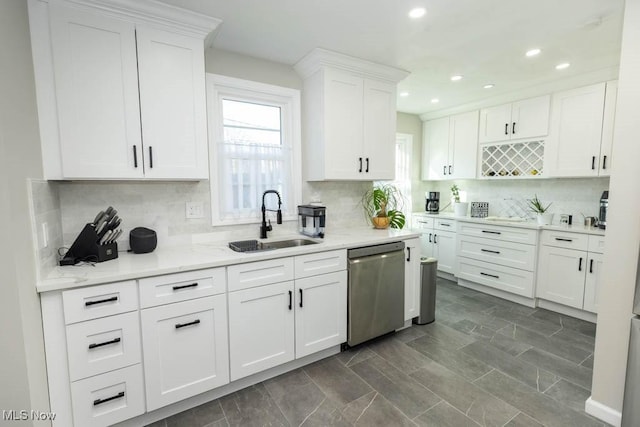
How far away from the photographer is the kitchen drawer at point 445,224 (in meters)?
4.20

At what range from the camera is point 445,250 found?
432 cm

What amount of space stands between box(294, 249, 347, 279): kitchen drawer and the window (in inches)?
28.5

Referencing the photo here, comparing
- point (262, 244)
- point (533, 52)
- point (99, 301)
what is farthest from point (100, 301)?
point (533, 52)

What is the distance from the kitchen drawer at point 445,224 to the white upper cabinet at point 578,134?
1290 millimetres

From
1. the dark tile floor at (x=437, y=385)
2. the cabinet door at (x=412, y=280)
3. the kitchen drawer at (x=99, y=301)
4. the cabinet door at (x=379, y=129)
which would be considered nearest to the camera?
the kitchen drawer at (x=99, y=301)

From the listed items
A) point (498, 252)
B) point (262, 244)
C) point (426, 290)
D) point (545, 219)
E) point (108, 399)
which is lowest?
point (108, 399)

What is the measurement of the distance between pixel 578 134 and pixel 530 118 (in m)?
0.54

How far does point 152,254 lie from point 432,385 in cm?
220

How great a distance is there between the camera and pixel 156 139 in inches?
77.4

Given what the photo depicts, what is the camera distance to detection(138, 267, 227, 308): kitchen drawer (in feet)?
5.46

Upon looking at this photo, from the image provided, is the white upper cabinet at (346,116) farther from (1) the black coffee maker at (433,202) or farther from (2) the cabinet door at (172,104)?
(1) the black coffee maker at (433,202)

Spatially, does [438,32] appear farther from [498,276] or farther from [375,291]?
[498,276]

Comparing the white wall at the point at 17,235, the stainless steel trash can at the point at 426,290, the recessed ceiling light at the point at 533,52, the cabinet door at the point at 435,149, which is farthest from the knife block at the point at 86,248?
the cabinet door at the point at 435,149

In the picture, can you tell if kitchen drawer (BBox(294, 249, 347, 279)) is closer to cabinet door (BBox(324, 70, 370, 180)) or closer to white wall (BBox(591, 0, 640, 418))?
cabinet door (BBox(324, 70, 370, 180))
